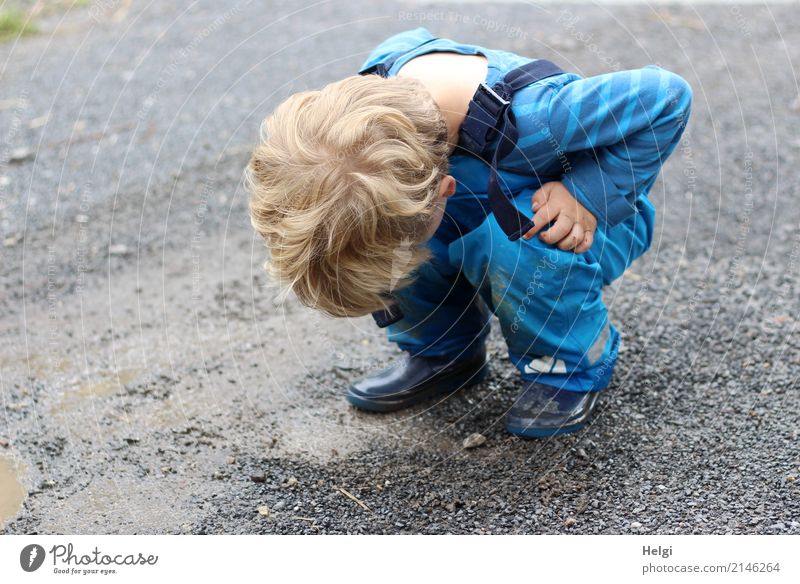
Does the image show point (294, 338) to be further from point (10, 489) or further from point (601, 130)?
point (601, 130)

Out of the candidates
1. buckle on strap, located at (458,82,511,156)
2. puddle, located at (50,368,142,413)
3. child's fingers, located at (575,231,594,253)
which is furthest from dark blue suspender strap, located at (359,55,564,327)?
puddle, located at (50,368,142,413)

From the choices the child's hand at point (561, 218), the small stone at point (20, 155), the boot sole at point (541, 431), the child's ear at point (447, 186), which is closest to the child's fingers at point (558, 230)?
the child's hand at point (561, 218)

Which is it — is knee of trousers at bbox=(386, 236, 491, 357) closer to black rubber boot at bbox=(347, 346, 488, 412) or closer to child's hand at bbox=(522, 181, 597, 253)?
black rubber boot at bbox=(347, 346, 488, 412)

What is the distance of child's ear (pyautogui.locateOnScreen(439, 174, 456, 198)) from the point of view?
1.75 meters

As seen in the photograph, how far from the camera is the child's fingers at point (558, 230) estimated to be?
1.82 metres

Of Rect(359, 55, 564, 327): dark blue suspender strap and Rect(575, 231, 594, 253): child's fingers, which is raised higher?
Rect(359, 55, 564, 327): dark blue suspender strap

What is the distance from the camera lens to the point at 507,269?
184 centimetres

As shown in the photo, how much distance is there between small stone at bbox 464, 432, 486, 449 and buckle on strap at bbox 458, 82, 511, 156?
2.13 feet

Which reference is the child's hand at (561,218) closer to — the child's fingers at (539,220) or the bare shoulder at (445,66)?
the child's fingers at (539,220)

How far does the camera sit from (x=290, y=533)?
5.76 ft

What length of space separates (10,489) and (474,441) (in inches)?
40.2

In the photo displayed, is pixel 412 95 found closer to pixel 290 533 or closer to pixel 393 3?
pixel 290 533

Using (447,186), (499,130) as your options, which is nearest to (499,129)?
(499,130)

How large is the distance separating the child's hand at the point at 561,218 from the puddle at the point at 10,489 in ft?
3.96
